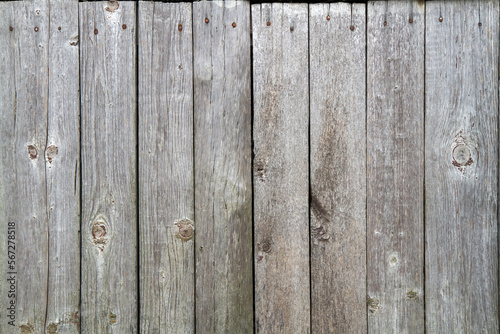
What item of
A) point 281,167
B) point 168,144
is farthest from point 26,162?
point 281,167

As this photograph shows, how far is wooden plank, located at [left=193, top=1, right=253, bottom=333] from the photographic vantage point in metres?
1.31

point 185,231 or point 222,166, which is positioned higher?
point 222,166

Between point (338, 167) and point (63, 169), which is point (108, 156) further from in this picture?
point (338, 167)

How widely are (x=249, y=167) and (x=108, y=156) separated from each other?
0.60 meters

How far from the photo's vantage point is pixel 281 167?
131 centimetres

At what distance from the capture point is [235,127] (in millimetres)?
1318

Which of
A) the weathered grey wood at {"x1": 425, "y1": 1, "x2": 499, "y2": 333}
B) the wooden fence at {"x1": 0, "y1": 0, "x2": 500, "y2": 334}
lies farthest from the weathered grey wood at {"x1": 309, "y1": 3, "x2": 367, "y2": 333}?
the weathered grey wood at {"x1": 425, "y1": 1, "x2": 499, "y2": 333}

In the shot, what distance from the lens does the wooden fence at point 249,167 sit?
4.29 ft

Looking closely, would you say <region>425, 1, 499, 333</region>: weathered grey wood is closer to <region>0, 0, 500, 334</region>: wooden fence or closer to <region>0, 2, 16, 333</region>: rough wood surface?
<region>0, 0, 500, 334</region>: wooden fence

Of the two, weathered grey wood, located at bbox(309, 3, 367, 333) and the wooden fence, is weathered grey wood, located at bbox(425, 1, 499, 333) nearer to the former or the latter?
the wooden fence

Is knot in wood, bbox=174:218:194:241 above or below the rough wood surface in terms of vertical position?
below

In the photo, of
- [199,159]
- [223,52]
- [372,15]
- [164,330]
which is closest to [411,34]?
[372,15]

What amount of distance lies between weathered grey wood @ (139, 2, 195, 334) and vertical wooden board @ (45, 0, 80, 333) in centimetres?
29

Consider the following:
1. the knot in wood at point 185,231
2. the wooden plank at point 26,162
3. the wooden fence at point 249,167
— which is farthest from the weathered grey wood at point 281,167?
the wooden plank at point 26,162
